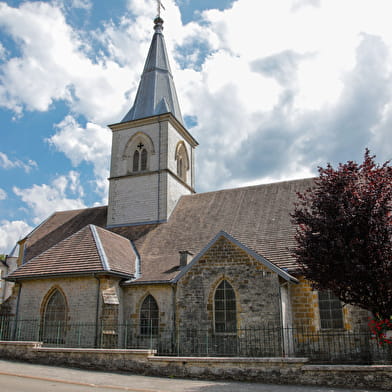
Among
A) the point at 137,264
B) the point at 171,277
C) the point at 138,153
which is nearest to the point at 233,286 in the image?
the point at 171,277

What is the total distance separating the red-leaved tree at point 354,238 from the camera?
10.8 m

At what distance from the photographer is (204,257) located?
14.9 metres

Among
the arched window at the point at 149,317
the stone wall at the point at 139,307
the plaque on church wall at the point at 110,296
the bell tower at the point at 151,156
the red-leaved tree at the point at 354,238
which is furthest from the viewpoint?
the bell tower at the point at 151,156

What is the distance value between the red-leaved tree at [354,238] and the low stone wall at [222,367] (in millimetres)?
2278

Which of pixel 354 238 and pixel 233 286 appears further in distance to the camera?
pixel 233 286

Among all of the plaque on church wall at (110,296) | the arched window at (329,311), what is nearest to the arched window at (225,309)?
the arched window at (329,311)

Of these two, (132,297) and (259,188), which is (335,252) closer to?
(132,297)

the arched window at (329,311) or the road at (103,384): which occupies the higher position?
the arched window at (329,311)

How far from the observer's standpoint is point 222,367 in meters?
10.6

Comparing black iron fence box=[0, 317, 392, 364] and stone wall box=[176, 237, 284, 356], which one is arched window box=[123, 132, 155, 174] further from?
black iron fence box=[0, 317, 392, 364]

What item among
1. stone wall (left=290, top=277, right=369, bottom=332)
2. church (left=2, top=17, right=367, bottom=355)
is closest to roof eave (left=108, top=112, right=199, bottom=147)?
church (left=2, top=17, right=367, bottom=355)

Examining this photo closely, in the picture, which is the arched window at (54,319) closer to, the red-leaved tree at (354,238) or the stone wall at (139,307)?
the stone wall at (139,307)

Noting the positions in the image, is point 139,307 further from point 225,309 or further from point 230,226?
point 230,226

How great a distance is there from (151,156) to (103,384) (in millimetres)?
15675
